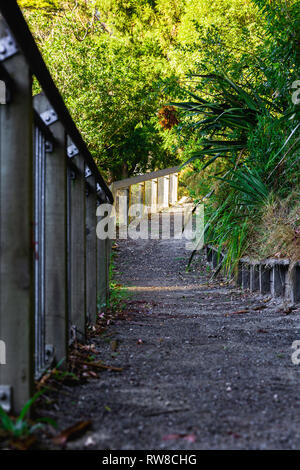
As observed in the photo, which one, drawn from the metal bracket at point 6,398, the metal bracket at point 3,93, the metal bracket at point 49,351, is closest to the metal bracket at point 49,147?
the metal bracket at point 3,93

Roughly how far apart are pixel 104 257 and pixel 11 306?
11.1 ft

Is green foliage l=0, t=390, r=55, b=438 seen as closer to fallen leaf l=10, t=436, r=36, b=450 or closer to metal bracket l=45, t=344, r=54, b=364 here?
fallen leaf l=10, t=436, r=36, b=450

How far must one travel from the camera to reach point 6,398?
1695 mm

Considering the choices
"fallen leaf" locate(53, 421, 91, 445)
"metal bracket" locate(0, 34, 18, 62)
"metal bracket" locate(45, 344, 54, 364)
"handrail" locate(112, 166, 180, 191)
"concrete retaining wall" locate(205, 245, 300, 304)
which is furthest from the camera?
"handrail" locate(112, 166, 180, 191)

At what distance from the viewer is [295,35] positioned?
212 inches

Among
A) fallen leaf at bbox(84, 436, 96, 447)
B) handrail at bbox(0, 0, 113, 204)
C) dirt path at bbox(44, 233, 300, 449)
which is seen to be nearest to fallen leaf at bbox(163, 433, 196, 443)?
dirt path at bbox(44, 233, 300, 449)

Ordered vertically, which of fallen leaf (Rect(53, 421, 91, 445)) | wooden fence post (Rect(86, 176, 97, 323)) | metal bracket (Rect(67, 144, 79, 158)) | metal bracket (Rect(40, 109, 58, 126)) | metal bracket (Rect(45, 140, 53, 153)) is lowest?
fallen leaf (Rect(53, 421, 91, 445))

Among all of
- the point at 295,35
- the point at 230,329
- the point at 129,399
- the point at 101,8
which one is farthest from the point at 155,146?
the point at 129,399

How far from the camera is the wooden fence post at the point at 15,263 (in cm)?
170

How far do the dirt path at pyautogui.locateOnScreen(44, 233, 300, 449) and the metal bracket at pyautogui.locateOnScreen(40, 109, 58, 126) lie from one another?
1.10m

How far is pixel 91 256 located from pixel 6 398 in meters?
2.20

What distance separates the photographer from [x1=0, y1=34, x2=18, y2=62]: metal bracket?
1726mm

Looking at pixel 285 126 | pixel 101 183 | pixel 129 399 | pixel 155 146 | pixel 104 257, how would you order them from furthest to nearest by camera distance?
pixel 155 146
pixel 285 126
pixel 104 257
pixel 101 183
pixel 129 399
